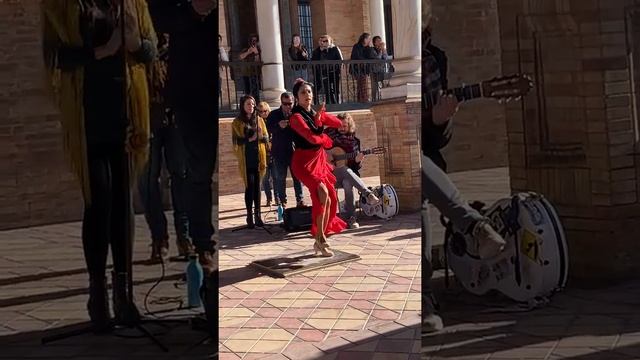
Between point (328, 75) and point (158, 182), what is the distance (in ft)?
41.6

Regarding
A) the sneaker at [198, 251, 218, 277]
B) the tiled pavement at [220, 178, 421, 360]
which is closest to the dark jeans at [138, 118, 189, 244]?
the sneaker at [198, 251, 218, 277]

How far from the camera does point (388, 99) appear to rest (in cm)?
1107

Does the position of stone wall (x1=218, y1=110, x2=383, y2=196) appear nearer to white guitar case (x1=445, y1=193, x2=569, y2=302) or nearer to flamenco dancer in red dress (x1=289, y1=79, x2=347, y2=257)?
flamenco dancer in red dress (x1=289, y1=79, x2=347, y2=257)

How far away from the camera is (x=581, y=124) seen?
2.32 m

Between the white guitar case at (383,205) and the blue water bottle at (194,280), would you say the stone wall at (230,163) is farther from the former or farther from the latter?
the blue water bottle at (194,280)

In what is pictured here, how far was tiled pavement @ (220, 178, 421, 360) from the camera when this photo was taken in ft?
14.3

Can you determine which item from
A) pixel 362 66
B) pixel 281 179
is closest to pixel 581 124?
pixel 281 179

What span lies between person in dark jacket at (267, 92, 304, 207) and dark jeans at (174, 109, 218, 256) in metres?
6.47

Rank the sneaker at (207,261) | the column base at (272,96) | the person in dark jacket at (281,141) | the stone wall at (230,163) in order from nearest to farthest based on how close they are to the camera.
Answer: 1. the sneaker at (207,261)
2. the person in dark jacket at (281,141)
3. the stone wall at (230,163)
4. the column base at (272,96)

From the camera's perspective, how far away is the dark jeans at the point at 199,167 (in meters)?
2.63

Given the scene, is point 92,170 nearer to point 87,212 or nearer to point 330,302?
point 87,212

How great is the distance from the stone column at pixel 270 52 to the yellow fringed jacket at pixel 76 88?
12.1 metres

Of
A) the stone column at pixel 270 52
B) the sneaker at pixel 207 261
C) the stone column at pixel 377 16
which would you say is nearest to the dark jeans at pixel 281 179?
the stone column at pixel 270 52

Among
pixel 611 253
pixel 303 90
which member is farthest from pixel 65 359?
pixel 303 90
